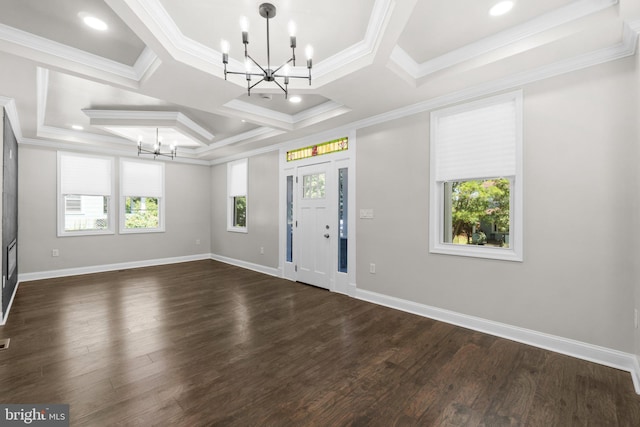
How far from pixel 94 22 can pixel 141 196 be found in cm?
490

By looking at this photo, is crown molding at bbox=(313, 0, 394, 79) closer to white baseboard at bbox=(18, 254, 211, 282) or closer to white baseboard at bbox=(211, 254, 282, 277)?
white baseboard at bbox=(211, 254, 282, 277)

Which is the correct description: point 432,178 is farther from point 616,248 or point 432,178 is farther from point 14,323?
point 14,323

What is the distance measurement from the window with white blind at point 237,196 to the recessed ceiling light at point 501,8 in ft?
17.0

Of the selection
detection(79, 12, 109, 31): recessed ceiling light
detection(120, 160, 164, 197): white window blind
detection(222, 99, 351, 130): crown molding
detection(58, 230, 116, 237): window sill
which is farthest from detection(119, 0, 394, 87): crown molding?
detection(58, 230, 116, 237): window sill

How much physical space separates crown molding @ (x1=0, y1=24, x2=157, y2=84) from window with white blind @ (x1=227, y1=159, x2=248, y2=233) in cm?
348

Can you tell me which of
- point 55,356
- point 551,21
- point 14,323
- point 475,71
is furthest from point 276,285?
point 551,21

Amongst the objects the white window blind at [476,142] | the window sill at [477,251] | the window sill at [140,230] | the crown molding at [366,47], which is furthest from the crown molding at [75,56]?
the window sill at [140,230]

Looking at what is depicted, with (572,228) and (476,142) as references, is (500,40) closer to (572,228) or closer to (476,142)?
(476,142)

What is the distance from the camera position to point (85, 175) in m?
5.69

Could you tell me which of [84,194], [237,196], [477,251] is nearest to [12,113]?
[84,194]

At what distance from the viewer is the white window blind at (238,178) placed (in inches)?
254

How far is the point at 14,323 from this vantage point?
3.22 meters

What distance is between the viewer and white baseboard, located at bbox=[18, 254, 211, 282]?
518 centimetres

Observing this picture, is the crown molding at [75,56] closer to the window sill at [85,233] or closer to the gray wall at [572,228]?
the gray wall at [572,228]
